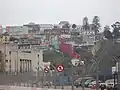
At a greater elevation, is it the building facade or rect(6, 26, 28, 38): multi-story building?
rect(6, 26, 28, 38): multi-story building

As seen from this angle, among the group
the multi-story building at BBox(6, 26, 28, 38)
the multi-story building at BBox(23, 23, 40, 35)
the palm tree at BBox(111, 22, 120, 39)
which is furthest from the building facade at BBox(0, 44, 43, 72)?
the multi-story building at BBox(23, 23, 40, 35)

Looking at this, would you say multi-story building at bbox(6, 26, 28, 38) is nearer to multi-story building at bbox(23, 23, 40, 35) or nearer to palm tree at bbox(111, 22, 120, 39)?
multi-story building at bbox(23, 23, 40, 35)

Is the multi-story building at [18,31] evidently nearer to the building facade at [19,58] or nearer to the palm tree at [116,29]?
the building facade at [19,58]

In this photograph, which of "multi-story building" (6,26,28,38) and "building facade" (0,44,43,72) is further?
"multi-story building" (6,26,28,38)

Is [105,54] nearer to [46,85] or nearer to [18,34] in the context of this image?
[46,85]

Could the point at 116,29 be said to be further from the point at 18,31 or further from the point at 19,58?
the point at 18,31

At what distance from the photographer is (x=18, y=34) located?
222ft

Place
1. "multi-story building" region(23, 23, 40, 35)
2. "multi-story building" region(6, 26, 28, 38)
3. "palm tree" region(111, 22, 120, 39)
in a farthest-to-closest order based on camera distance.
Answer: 1. "multi-story building" region(23, 23, 40, 35)
2. "multi-story building" region(6, 26, 28, 38)
3. "palm tree" region(111, 22, 120, 39)

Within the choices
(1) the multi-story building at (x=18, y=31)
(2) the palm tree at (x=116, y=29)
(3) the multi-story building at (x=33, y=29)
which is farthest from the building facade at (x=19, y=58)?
(3) the multi-story building at (x=33, y=29)

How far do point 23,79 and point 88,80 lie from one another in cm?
302

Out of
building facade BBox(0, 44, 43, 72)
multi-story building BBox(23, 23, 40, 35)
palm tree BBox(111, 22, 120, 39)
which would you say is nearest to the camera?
palm tree BBox(111, 22, 120, 39)

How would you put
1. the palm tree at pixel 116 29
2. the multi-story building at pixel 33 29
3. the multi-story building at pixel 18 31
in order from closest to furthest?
the palm tree at pixel 116 29 < the multi-story building at pixel 18 31 < the multi-story building at pixel 33 29

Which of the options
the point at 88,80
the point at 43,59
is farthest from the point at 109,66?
the point at 43,59

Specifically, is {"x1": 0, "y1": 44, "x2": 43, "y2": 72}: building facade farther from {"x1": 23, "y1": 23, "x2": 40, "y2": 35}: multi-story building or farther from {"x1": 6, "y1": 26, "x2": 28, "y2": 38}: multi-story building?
{"x1": 23, "y1": 23, "x2": 40, "y2": 35}: multi-story building
